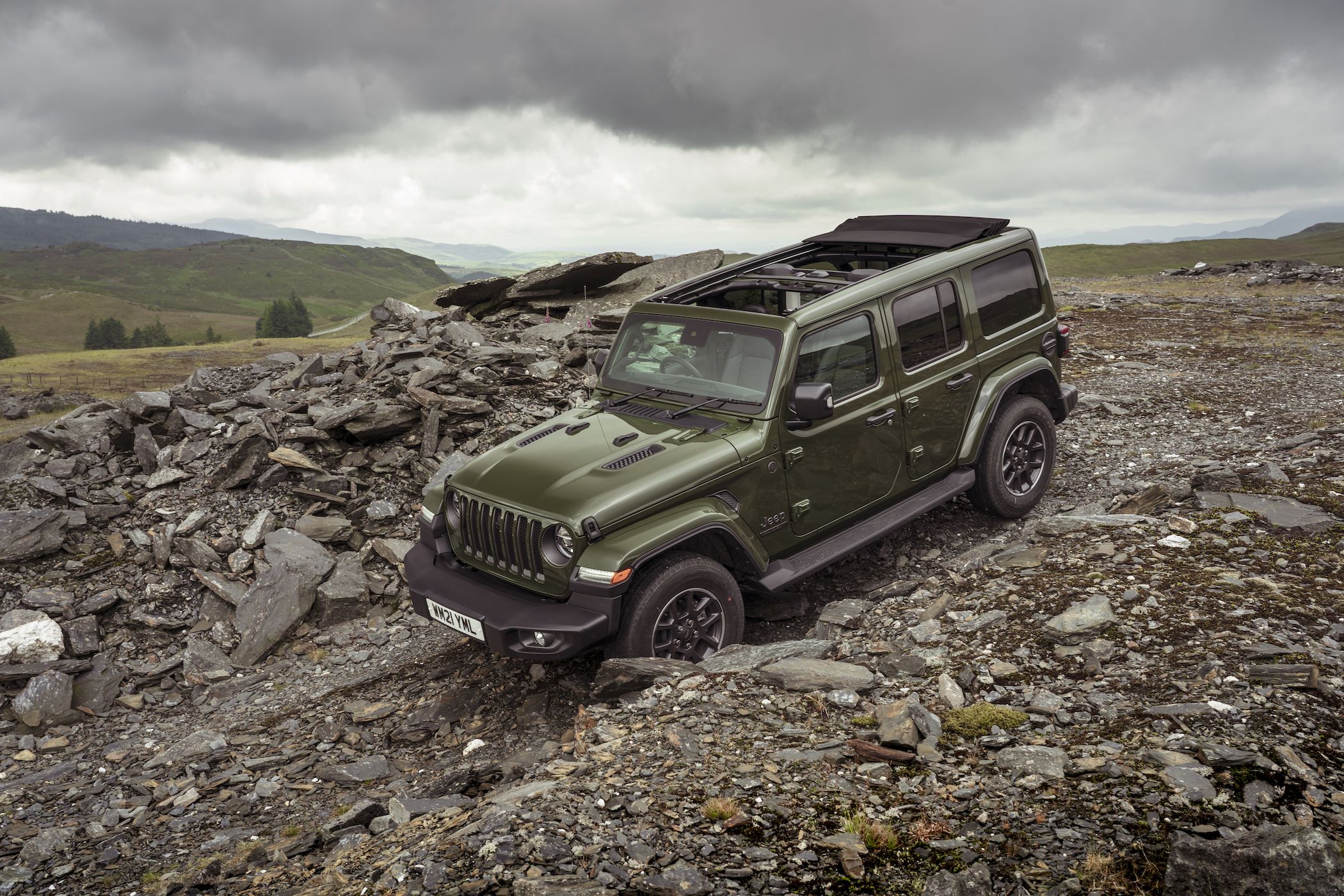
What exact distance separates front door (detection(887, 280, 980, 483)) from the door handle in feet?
0.41

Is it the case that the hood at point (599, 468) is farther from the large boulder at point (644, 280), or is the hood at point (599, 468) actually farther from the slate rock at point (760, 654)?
the large boulder at point (644, 280)

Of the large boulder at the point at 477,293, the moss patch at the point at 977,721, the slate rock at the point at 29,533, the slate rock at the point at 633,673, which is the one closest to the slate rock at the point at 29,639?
the slate rock at the point at 29,533

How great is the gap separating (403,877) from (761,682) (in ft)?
8.20

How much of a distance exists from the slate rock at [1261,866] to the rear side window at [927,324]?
4.52m

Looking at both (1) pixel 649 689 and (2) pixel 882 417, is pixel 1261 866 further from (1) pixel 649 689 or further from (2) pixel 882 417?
(2) pixel 882 417

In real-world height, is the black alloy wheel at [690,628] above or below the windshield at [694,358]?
below

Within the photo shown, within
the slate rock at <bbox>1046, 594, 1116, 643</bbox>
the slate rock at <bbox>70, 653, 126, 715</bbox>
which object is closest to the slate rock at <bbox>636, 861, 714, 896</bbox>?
the slate rock at <bbox>1046, 594, 1116, 643</bbox>

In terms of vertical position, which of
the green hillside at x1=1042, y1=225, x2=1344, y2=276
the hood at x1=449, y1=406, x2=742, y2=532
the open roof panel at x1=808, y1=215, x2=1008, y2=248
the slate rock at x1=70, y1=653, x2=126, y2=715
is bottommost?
the slate rock at x1=70, y1=653, x2=126, y2=715

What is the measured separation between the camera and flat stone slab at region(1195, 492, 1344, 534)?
6.77 m

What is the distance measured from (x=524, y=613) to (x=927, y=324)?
166 inches

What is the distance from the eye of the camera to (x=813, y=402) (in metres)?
6.13

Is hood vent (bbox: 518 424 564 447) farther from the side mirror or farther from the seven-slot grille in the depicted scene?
the side mirror

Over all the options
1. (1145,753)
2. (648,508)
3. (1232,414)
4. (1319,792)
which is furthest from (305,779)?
(1232,414)

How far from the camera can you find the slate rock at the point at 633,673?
5.65m
